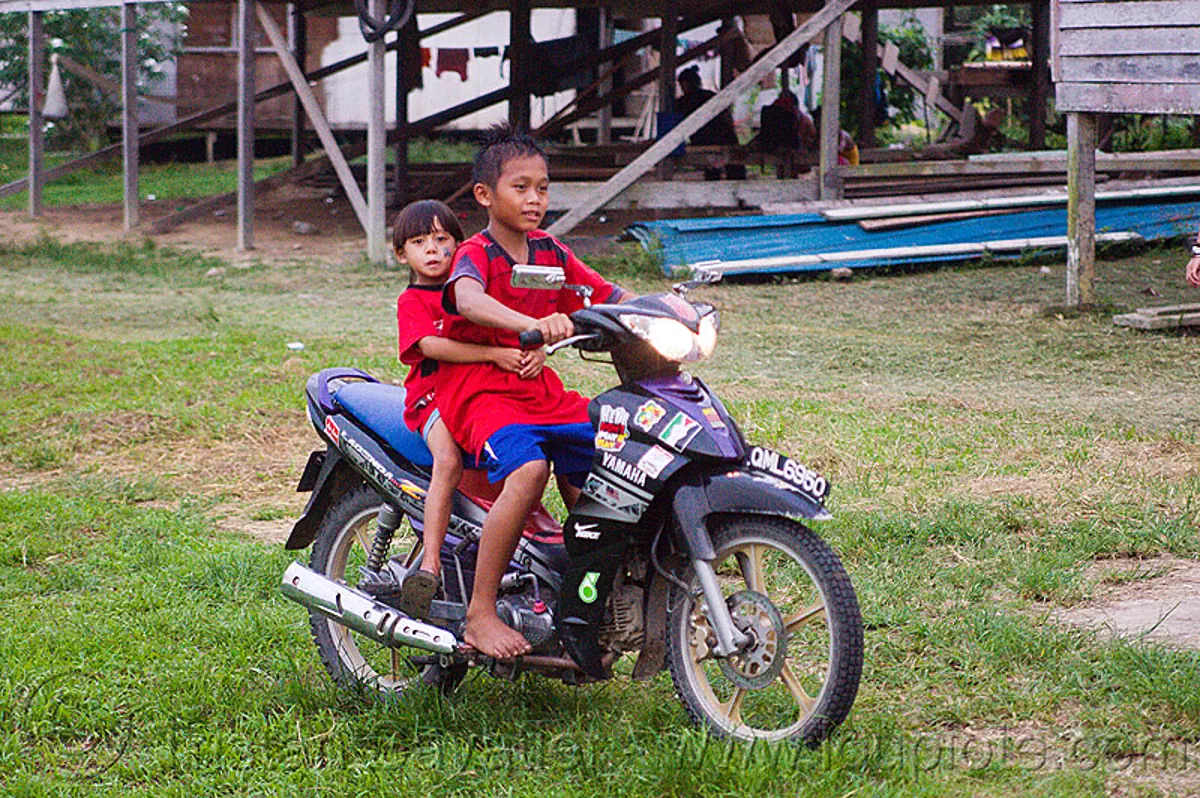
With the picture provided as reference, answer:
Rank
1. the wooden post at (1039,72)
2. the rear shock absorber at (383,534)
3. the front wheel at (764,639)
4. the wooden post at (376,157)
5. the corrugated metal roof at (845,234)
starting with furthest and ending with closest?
the wooden post at (1039,72), the wooden post at (376,157), the corrugated metal roof at (845,234), the rear shock absorber at (383,534), the front wheel at (764,639)

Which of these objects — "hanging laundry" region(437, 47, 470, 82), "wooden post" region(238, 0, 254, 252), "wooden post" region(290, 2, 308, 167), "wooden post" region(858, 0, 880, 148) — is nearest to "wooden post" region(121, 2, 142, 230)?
"wooden post" region(238, 0, 254, 252)

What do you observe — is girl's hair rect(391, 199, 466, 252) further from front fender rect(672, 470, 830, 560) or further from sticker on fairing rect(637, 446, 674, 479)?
front fender rect(672, 470, 830, 560)

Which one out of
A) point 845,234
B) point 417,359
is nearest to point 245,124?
point 845,234

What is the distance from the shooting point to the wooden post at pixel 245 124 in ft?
52.9

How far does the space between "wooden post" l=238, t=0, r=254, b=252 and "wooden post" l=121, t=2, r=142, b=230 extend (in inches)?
76.9

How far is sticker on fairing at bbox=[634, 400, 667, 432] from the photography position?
11.4 feet

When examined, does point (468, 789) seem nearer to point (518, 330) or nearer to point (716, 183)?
point (518, 330)

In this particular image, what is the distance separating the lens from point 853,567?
16.8 feet

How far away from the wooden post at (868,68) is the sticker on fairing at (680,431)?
51.7ft

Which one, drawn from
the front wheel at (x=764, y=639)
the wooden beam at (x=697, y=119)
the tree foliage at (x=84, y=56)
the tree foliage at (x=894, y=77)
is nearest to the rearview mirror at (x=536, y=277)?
the front wheel at (x=764, y=639)

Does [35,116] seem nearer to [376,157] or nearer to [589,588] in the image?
[376,157]

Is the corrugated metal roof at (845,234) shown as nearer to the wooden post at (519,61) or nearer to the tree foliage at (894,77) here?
the wooden post at (519,61)

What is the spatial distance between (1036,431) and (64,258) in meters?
11.7

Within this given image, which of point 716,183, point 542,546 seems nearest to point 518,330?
point 542,546
